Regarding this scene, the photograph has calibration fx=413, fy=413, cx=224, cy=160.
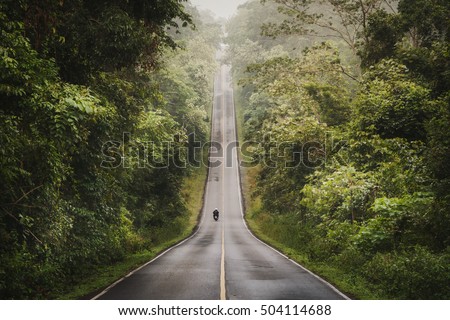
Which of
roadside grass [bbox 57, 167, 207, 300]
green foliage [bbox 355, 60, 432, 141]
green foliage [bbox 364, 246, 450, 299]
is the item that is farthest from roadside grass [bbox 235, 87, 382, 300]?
roadside grass [bbox 57, 167, 207, 300]

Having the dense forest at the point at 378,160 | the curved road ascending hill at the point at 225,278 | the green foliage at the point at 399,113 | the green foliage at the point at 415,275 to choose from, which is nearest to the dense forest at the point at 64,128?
the curved road ascending hill at the point at 225,278

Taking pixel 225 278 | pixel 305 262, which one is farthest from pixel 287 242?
pixel 225 278

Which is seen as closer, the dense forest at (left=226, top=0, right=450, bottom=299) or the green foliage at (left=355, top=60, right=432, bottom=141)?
the dense forest at (left=226, top=0, right=450, bottom=299)

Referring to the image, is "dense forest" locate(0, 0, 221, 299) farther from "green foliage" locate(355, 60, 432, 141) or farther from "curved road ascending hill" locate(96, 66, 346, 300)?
"green foliage" locate(355, 60, 432, 141)

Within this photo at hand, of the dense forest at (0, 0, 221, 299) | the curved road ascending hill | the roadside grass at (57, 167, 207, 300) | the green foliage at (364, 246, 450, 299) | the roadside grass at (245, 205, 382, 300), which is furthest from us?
the roadside grass at (245, 205, 382, 300)

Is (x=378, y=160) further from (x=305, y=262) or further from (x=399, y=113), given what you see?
(x=305, y=262)

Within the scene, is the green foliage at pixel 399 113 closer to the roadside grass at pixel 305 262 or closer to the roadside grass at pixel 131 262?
the roadside grass at pixel 305 262

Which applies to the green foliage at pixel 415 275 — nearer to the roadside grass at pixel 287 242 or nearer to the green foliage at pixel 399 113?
the roadside grass at pixel 287 242

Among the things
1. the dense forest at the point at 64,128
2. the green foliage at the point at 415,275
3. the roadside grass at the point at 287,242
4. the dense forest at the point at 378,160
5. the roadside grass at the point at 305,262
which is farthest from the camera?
the roadside grass at the point at 287,242

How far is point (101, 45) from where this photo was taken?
37.4 feet

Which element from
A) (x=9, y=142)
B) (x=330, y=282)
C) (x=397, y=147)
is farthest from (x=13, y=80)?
(x=397, y=147)

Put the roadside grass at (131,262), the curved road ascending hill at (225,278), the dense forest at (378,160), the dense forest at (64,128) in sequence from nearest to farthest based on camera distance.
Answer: the dense forest at (64,128)
the curved road ascending hill at (225,278)
the dense forest at (378,160)
the roadside grass at (131,262)

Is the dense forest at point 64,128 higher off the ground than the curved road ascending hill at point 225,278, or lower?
higher

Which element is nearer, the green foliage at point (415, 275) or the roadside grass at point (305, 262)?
the green foliage at point (415, 275)
